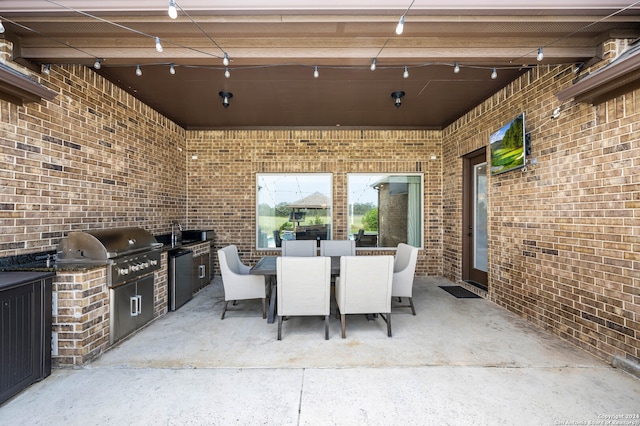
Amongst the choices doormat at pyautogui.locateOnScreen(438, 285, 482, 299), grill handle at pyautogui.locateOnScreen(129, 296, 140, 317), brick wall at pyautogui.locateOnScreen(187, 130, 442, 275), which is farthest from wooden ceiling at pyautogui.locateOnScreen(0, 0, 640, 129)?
doormat at pyautogui.locateOnScreen(438, 285, 482, 299)

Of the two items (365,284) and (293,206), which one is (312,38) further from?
(293,206)

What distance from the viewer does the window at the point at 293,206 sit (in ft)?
20.1

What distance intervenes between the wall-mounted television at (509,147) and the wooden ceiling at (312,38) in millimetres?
660

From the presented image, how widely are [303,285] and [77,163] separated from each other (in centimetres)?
294

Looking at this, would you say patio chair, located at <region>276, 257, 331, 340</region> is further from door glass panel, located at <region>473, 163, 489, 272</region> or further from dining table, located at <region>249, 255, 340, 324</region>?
door glass panel, located at <region>473, 163, 489, 272</region>

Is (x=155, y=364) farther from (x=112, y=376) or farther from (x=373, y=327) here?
(x=373, y=327)

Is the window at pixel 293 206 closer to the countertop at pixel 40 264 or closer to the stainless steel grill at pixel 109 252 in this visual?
the stainless steel grill at pixel 109 252

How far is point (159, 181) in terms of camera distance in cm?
502

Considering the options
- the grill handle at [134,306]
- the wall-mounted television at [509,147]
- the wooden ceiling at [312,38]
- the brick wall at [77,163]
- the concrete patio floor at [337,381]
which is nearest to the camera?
the concrete patio floor at [337,381]

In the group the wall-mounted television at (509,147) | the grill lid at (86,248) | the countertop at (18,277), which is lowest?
the countertop at (18,277)

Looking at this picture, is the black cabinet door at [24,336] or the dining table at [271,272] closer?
the black cabinet door at [24,336]

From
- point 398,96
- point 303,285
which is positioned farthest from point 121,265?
point 398,96

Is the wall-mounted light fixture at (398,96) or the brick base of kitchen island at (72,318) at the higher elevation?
the wall-mounted light fixture at (398,96)

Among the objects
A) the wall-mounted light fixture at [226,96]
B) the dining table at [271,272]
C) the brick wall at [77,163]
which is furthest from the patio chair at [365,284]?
the brick wall at [77,163]
